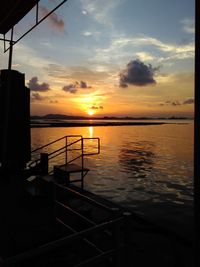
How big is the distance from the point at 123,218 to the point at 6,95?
1029 cm

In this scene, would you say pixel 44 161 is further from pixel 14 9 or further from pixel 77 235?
pixel 77 235

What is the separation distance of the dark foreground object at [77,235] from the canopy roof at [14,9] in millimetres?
5627

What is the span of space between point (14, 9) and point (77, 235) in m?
7.79

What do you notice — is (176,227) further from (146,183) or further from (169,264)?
(146,183)

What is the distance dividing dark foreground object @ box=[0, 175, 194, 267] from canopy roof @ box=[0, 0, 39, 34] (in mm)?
5627

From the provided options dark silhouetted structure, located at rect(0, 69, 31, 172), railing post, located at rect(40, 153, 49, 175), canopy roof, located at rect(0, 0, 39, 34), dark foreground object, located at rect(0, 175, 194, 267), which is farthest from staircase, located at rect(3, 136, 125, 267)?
canopy roof, located at rect(0, 0, 39, 34)

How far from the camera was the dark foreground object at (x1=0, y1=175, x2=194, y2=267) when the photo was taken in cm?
455

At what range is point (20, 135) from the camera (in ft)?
43.4

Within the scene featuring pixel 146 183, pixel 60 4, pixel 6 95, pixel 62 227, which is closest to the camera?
pixel 62 227

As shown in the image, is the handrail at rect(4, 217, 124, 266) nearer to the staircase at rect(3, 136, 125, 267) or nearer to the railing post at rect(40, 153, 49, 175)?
the staircase at rect(3, 136, 125, 267)

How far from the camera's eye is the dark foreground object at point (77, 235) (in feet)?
14.9

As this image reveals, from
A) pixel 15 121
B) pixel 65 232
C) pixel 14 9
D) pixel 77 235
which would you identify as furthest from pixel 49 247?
pixel 15 121

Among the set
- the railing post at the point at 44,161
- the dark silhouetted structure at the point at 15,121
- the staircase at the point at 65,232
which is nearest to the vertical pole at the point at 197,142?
the staircase at the point at 65,232

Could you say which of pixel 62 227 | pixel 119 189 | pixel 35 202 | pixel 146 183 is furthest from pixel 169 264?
pixel 146 183
